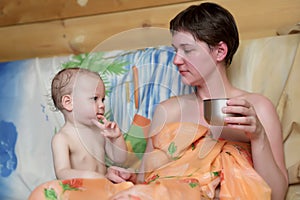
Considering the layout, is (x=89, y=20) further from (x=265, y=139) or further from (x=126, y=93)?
(x=265, y=139)

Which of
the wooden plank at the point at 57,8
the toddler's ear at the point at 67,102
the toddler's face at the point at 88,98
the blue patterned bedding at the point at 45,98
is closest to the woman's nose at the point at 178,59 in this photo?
the blue patterned bedding at the point at 45,98

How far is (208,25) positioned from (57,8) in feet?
3.01

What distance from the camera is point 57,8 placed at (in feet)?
7.33

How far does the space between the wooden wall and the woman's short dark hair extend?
16.0 inches

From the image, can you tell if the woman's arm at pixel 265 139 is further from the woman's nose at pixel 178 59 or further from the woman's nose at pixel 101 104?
the woman's nose at pixel 101 104

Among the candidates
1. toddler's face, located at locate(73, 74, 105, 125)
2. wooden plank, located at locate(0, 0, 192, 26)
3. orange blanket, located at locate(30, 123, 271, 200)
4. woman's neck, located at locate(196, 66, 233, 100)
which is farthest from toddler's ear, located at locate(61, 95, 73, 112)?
wooden plank, located at locate(0, 0, 192, 26)

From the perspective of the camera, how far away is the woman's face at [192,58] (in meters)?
1.45

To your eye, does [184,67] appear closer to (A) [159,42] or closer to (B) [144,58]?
(A) [159,42]

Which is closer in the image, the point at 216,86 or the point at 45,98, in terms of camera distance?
the point at 216,86

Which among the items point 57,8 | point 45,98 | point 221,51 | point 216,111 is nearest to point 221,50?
point 221,51

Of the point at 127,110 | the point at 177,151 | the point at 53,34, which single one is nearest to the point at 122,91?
the point at 127,110

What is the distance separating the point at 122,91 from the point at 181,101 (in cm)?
17

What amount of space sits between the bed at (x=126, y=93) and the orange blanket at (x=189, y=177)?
11 centimetres

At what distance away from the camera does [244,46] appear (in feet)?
5.91
